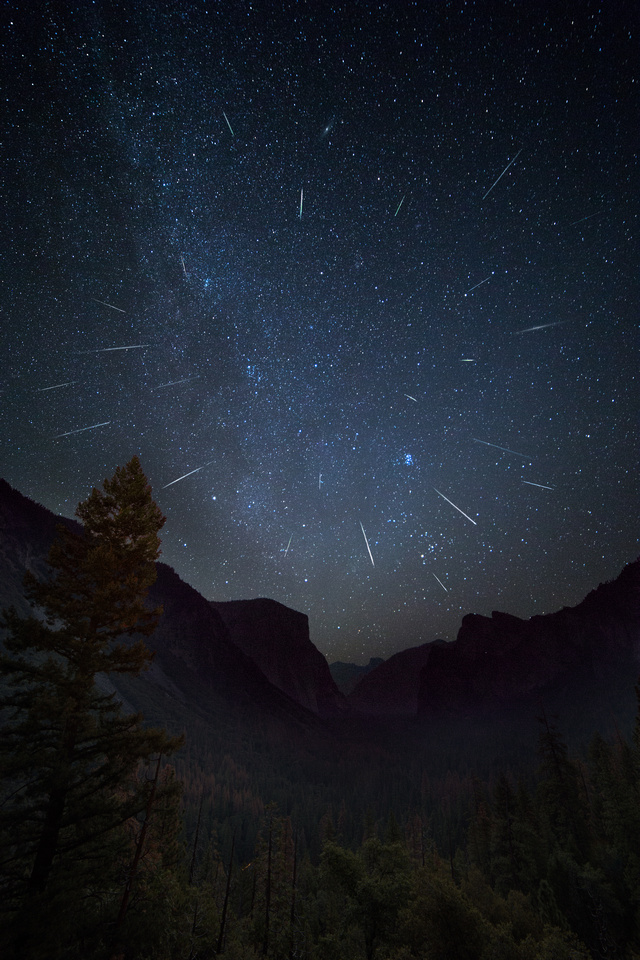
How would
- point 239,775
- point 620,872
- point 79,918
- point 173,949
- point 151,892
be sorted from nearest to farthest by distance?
point 79,918 → point 151,892 → point 173,949 → point 620,872 → point 239,775

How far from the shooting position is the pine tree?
23.5 feet

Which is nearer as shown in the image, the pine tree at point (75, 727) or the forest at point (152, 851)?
the pine tree at point (75, 727)

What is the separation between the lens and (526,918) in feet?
64.2

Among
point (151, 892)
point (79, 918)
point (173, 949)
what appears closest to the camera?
point (79, 918)

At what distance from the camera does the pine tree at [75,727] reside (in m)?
7.17

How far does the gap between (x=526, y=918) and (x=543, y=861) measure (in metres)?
9.57

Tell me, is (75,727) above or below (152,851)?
above

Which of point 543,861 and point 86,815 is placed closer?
point 86,815

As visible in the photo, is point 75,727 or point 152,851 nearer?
point 75,727

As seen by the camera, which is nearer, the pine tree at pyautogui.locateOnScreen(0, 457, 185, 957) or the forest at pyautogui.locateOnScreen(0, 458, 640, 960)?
the pine tree at pyautogui.locateOnScreen(0, 457, 185, 957)

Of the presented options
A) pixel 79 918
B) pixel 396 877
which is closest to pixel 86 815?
pixel 79 918

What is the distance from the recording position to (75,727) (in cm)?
791

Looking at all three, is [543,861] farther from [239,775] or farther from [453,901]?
[239,775]

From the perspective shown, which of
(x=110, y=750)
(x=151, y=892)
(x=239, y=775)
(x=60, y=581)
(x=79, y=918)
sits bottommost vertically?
(x=239, y=775)
